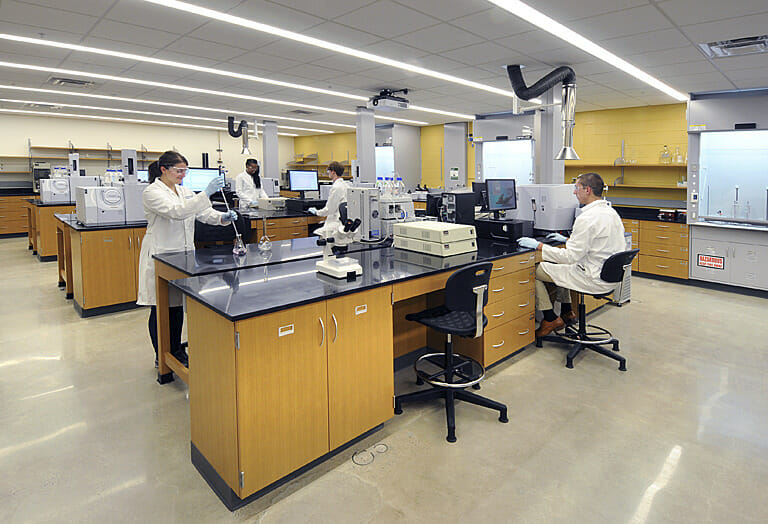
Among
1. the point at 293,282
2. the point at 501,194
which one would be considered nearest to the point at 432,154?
the point at 501,194

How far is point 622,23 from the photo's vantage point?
3.83m

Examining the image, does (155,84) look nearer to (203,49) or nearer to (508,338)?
(203,49)

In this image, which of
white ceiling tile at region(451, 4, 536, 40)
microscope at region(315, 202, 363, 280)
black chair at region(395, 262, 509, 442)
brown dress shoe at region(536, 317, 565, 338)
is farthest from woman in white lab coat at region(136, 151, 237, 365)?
brown dress shoe at region(536, 317, 565, 338)

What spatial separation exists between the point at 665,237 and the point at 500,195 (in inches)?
139

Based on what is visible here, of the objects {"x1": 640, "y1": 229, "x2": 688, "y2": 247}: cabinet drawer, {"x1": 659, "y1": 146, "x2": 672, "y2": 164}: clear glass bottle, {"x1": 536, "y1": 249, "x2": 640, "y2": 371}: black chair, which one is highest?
{"x1": 659, "y1": 146, "x2": 672, "y2": 164}: clear glass bottle

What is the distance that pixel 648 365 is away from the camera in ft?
11.8

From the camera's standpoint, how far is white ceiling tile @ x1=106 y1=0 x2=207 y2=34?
11.9 ft

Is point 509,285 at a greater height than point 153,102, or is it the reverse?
point 153,102

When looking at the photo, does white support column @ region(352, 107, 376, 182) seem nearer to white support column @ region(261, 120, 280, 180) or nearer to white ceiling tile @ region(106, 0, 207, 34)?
white support column @ region(261, 120, 280, 180)

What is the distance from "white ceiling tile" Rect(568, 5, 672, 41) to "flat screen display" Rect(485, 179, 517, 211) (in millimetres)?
1453

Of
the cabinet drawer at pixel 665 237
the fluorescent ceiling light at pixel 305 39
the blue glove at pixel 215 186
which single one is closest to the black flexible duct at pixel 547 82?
the fluorescent ceiling light at pixel 305 39

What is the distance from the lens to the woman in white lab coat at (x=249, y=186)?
7160mm

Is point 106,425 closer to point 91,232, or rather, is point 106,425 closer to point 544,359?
point 91,232

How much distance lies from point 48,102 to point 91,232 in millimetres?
5717
